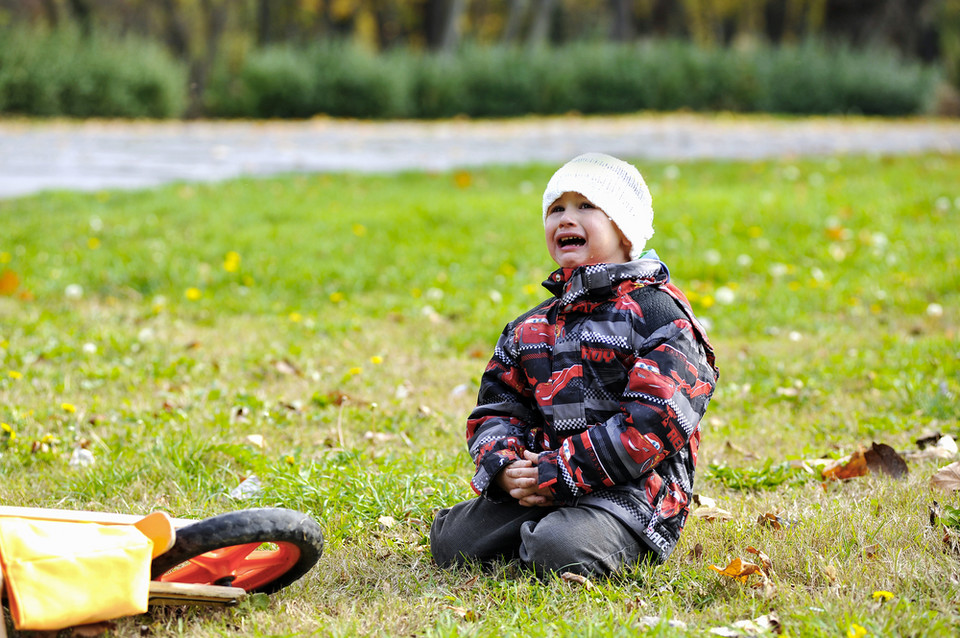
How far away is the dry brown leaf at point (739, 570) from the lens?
242 cm

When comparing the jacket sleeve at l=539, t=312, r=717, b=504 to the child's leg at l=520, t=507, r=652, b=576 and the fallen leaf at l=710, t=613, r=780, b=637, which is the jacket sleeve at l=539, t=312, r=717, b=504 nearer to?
the child's leg at l=520, t=507, r=652, b=576

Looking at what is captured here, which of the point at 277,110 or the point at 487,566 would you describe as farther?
the point at 277,110

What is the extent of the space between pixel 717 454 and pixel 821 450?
38 cm

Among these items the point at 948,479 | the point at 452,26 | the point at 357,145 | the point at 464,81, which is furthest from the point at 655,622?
the point at 452,26

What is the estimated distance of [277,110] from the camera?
56.8 feet

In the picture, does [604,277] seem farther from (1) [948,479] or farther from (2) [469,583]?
(1) [948,479]

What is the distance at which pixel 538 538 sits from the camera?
249cm

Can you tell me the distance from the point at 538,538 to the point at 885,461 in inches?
56.4

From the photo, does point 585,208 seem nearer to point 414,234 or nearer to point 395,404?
point 395,404

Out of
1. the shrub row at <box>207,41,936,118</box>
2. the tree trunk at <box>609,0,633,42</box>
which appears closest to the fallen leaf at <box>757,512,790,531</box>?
the shrub row at <box>207,41,936,118</box>

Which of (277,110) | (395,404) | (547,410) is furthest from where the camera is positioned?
(277,110)

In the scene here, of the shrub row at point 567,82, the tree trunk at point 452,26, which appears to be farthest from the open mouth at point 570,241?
the tree trunk at point 452,26

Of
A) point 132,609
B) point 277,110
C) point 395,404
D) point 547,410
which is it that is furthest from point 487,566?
point 277,110

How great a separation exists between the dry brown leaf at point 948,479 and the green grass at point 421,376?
0.07 metres
